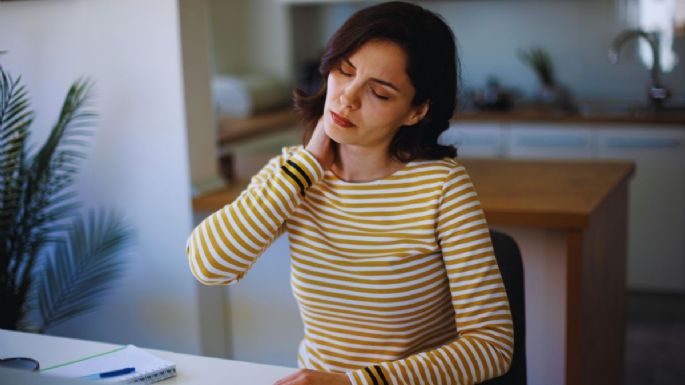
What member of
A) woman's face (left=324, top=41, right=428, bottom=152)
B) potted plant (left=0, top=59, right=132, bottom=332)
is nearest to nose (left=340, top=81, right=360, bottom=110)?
woman's face (left=324, top=41, right=428, bottom=152)

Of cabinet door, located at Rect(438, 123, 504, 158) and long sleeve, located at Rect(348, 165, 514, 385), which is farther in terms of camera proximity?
cabinet door, located at Rect(438, 123, 504, 158)

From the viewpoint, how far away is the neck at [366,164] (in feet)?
5.03

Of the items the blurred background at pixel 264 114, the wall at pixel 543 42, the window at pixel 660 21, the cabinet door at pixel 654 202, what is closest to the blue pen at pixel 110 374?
the blurred background at pixel 264 114

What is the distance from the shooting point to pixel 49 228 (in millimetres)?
2422

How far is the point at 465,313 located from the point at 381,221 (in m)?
0.22

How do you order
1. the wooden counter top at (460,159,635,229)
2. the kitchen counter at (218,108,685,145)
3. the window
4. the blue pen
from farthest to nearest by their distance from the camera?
1. the window
2. the kitchen counter at (218,108,685,145)
3. the wooden counter top at (460,159,635,229)
4. the blue pen

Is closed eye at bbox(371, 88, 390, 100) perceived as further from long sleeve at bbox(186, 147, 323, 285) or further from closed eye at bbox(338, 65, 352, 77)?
long sleeve at bbox(186, 147, 323, 285)

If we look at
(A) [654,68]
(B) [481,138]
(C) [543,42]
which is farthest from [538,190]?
(C) [543,42]

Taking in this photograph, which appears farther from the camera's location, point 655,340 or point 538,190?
point 655,340

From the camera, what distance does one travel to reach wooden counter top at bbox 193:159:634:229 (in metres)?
2.22

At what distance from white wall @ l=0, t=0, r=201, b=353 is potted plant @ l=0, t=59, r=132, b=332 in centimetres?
6

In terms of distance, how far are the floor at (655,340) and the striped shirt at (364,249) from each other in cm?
201

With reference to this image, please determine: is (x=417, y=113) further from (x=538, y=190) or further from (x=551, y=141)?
(x=551, y=141)

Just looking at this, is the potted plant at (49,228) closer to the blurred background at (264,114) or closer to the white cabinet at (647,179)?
the blurred background at (264,114)
